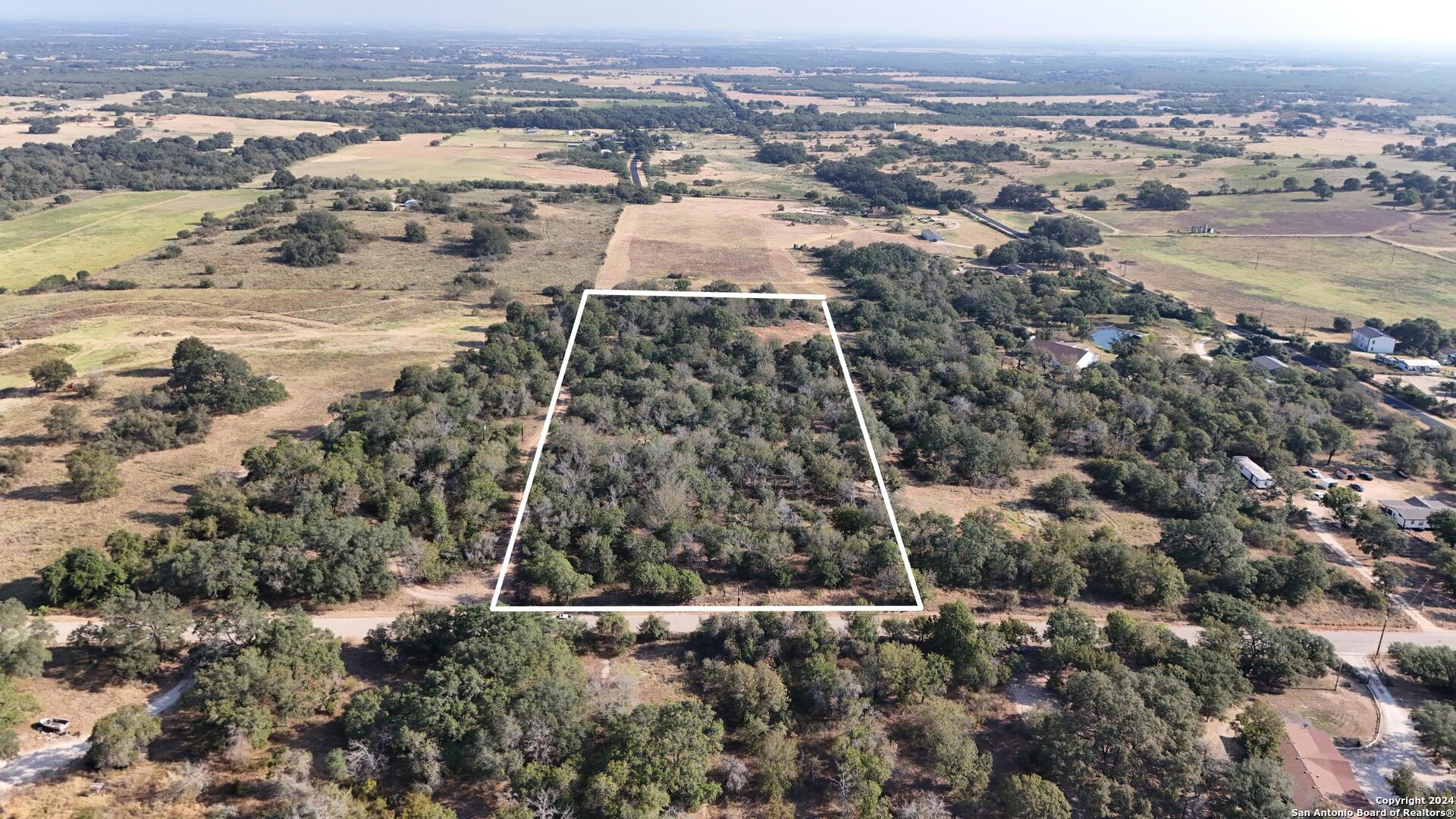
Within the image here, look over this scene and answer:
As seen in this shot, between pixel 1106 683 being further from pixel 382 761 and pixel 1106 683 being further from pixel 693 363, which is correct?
pixel 693 363

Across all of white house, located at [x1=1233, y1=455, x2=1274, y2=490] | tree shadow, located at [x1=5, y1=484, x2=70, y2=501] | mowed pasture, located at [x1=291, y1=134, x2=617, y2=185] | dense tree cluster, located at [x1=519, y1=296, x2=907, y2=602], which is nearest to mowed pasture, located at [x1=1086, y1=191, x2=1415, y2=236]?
white house, located at [x1=1233, y1=455, x2=1274, y2=490]

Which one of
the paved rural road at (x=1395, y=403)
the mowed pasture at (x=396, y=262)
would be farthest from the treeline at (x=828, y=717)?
the mowed pasture at (x=396, y=262)

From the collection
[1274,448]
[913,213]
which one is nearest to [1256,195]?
[913,213]

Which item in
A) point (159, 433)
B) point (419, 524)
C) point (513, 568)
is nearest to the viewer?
point (513, 568)

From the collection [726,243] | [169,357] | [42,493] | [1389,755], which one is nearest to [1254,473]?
[1389,755]

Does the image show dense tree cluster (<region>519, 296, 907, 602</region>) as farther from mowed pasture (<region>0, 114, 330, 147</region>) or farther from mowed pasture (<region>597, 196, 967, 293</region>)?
mowed pasture (<region>0, 114, 330, 147</region>)

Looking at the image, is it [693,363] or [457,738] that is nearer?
[457,738]
